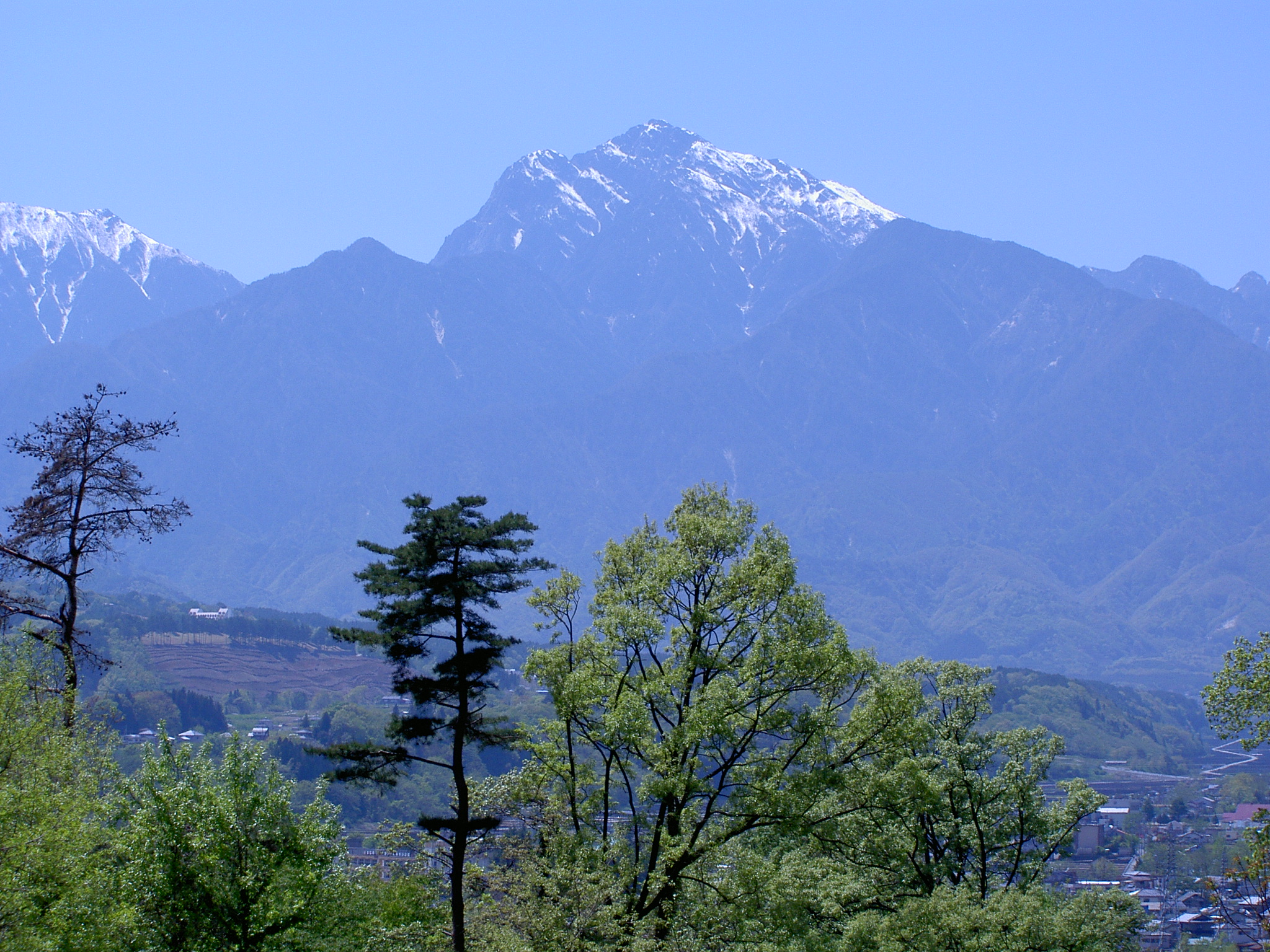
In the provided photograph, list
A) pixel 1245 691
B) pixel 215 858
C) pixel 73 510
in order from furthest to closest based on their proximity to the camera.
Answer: pixel 73 510 → pixel 215 858 → pixel 1245 691

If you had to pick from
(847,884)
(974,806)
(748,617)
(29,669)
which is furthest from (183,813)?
(974,806)

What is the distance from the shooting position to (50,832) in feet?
90.5

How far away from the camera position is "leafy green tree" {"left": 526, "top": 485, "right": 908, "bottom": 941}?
32.3 metres

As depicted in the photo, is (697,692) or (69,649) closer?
(69,649)

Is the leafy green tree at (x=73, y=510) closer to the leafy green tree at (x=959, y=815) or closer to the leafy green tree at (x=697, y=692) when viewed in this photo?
the leafy green tree at (x=697, y=692)

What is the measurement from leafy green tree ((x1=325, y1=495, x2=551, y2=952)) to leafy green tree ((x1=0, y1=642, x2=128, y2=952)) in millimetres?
6614

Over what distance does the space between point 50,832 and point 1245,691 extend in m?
28.7

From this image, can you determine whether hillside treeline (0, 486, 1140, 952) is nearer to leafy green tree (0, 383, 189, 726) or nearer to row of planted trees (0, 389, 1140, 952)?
row of planted trees (0, 389, 1140, 952)

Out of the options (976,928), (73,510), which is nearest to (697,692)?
(976,928)

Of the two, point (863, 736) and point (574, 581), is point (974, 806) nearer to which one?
point (863, 736)

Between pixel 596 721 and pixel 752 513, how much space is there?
8447 mm

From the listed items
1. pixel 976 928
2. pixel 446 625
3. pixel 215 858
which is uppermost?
pixel 446 625

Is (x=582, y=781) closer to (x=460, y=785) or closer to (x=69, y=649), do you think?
(x=460, y=785)

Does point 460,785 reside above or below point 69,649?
below
